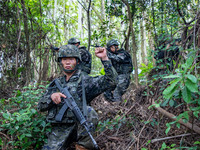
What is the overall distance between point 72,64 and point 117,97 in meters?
2.80

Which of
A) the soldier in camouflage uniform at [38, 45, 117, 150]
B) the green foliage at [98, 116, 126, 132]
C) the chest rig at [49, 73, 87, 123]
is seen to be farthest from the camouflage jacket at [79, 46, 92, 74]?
the green foliage at [98, 116, 126, 132]

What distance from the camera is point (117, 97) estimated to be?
17.7 ft

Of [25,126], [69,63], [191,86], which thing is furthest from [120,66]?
[191,86]

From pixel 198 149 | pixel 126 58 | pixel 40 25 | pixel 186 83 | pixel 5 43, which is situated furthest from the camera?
pixel 40 25

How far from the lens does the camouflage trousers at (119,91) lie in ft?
A: 17.4

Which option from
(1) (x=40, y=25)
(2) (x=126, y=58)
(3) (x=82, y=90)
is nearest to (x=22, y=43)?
(1) (x=40, y=25)

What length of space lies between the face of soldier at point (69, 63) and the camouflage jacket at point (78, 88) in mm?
137

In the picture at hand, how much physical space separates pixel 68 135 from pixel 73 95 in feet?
2.04

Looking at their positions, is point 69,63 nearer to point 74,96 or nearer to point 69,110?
point 74,96

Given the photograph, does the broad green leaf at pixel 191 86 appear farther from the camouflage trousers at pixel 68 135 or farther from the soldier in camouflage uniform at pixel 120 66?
the soldier in camouflage uniform at pixel 120 66

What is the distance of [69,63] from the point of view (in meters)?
2.90

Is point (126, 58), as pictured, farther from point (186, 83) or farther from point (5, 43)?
point (186, 83)

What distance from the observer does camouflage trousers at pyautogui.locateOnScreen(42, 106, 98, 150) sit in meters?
2.59

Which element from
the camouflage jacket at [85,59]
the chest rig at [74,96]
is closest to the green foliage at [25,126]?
the chest rig at [74,96]
